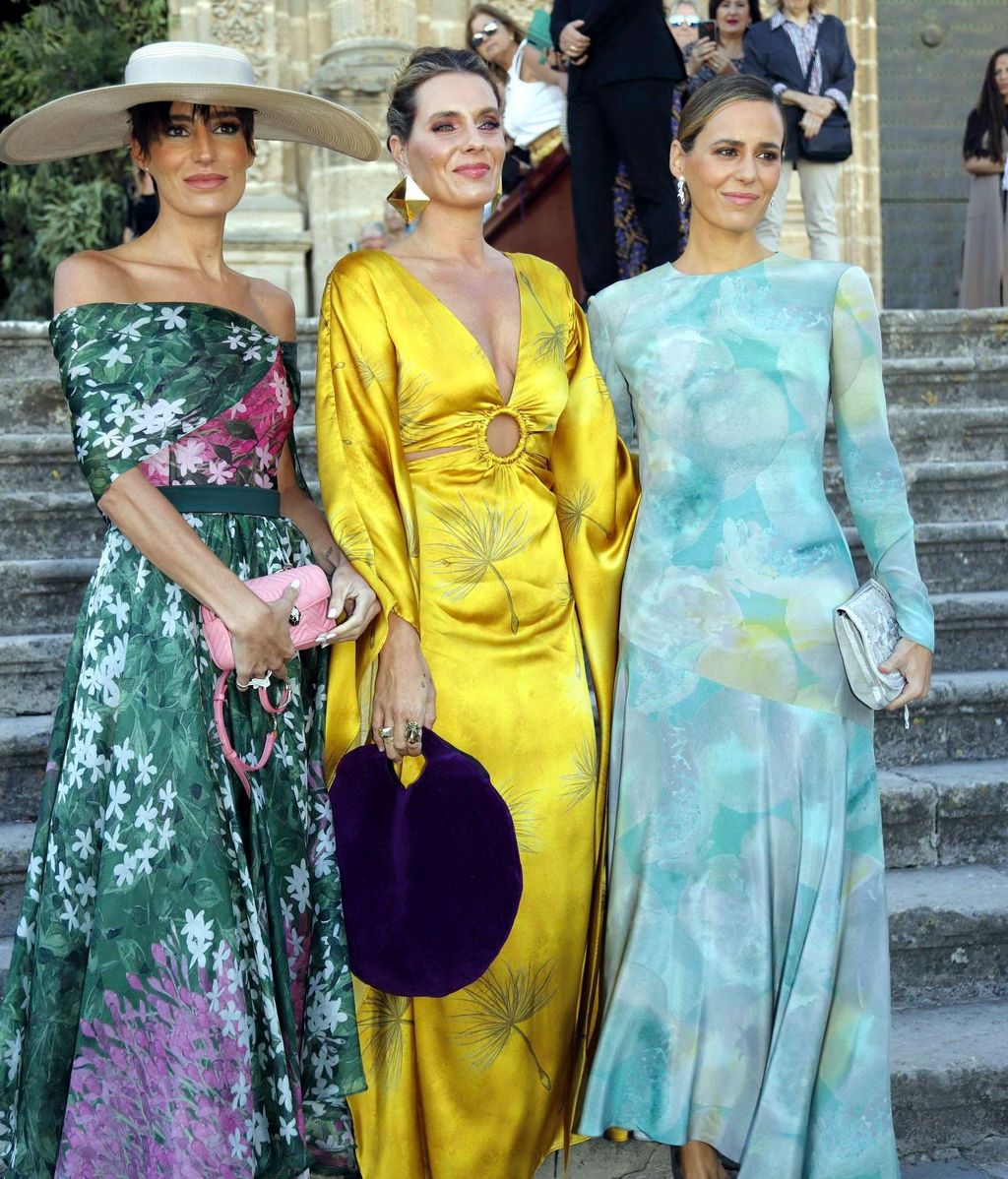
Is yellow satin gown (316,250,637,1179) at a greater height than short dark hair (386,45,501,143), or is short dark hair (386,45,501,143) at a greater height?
short dark hair (386,45,501,143)

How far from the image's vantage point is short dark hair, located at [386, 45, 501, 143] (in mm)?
3057

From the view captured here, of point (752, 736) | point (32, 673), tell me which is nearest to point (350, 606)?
point (752, 736)

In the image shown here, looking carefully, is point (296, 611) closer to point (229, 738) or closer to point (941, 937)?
point (229, 738)

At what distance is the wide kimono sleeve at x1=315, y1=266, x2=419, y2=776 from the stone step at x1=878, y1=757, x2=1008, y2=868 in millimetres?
1667

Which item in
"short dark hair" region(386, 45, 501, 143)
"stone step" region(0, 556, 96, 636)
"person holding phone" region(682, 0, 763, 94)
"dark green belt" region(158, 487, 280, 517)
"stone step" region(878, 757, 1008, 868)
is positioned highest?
"person holding phone" region(682, 0, 763, 94)

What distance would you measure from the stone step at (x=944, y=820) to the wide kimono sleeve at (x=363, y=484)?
1667 mm

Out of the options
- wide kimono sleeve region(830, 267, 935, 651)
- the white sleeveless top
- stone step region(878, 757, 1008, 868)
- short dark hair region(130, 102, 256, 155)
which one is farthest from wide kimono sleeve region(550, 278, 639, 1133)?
the white sleeveless top

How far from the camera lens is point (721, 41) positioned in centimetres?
766

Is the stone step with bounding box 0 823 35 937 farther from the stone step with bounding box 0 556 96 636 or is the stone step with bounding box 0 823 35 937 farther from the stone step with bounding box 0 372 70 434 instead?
the stone step with bounding box 0 372 70 434

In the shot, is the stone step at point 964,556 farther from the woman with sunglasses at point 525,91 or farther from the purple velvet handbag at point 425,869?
the woman with sunglasses at point 525,91

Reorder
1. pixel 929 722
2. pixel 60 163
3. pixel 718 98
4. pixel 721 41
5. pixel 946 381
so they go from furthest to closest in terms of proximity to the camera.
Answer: pixel 60 163 → pixel 721 41 → pixel 946 381 → pixel 929 722 → pixel 718 98

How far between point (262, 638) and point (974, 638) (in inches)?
104

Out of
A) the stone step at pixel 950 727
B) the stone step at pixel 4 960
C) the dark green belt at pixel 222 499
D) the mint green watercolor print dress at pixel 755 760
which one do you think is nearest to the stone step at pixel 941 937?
the stone step at pixel 4 960

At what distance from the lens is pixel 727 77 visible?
3025mm
